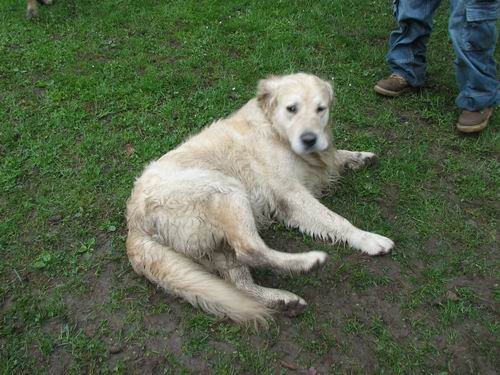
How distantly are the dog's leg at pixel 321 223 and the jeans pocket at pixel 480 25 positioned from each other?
6.89 ft

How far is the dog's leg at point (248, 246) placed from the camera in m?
3.08

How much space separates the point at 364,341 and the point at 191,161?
5.78ft

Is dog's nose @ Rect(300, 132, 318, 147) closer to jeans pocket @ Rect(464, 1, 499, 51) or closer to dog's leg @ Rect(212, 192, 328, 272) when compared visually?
dog's leg @ Rect(212, 192, 328, 272)

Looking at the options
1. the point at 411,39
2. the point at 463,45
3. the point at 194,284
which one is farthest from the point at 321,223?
the point at 411,39

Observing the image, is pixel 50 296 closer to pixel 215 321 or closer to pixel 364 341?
pixel 215 321

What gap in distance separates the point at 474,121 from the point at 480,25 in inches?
34.0

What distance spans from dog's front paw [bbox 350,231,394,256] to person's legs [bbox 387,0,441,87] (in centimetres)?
234

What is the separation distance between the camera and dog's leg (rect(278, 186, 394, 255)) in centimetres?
333

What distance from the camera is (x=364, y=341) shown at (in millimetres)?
2779

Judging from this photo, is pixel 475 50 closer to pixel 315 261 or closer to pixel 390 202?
pixel 390 202

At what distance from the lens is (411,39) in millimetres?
4871

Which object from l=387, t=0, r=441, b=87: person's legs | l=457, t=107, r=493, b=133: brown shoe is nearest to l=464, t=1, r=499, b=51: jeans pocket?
l=457, t=107, r=493, b=133: brown shoe

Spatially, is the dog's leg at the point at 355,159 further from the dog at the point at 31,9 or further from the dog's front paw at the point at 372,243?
the dog at the point at 31,9

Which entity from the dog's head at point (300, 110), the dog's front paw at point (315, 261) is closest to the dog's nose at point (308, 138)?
the dog's head at point (300, 110)
